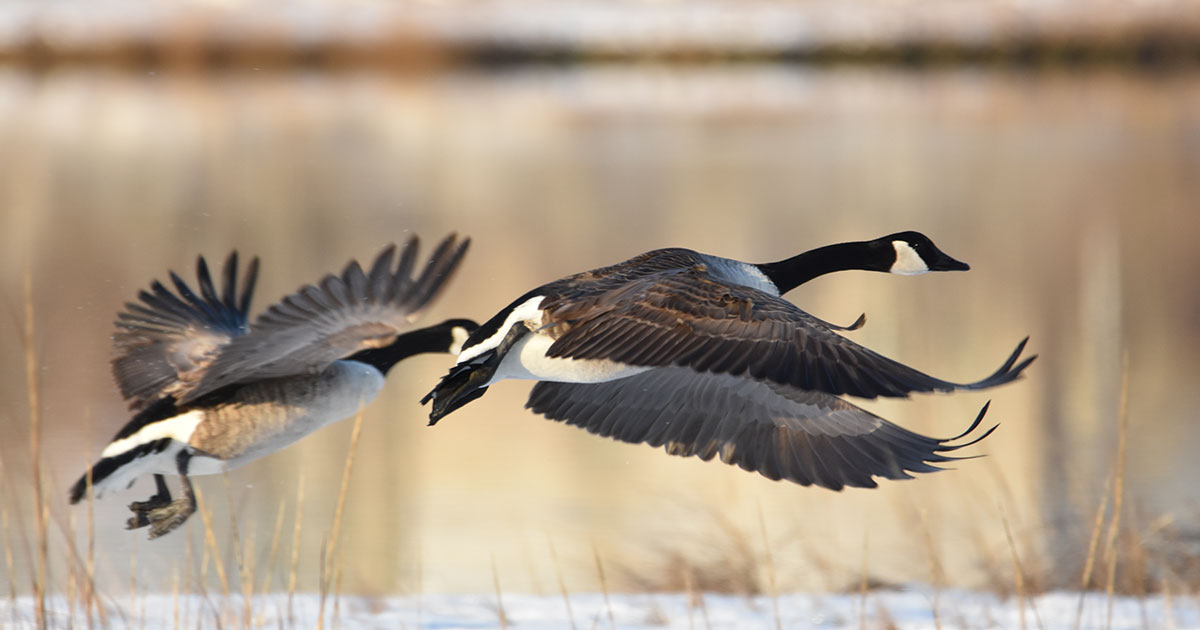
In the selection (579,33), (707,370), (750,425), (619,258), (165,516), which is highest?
(579,33)

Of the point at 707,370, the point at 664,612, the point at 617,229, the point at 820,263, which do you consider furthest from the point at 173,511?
the point at 617,229

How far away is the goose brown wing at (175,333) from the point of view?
533 cm

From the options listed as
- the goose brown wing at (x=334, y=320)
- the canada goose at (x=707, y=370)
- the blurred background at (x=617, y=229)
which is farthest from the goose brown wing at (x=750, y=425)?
the goose brown wing at (x=334, y=320)

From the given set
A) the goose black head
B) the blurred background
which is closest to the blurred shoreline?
the blurred background

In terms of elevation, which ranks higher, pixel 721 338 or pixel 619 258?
pixel 619 258

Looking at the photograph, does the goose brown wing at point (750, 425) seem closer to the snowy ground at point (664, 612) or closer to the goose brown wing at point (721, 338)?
the goose brown wing at point (721, 338)

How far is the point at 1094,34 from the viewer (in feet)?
145

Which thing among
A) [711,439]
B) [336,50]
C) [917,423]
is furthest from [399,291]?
[336,50]

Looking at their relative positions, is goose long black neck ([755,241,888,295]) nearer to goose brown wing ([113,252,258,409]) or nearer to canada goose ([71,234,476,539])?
canada goose ([71,234,476,539])

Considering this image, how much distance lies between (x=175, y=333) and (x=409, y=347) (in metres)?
0.97

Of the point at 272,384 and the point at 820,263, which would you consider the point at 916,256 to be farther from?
the point at 272,384

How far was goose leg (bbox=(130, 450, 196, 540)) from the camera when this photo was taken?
16.4ft

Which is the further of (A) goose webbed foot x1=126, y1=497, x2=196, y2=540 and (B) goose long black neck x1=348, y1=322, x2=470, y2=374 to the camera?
(B) goose long black neck x1=348, y1=322, x2=470, y2=374

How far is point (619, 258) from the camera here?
16.3m
